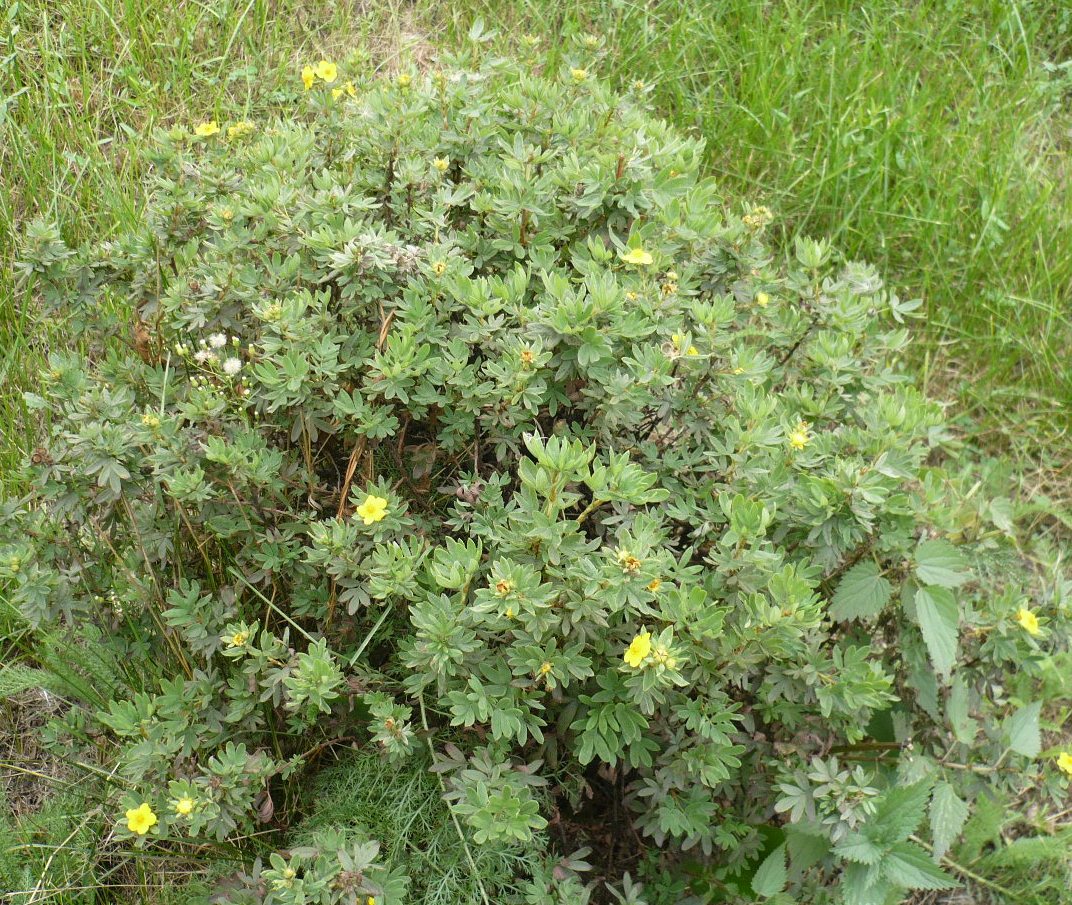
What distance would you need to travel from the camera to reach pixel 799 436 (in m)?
2.11

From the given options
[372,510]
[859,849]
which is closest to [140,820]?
[372,510]

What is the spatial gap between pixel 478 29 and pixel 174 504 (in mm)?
1351

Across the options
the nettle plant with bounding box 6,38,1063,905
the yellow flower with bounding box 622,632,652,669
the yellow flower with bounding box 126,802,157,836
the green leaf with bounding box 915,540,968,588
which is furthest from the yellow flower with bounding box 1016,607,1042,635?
the yellow flower with bounding box 126,802,157,836

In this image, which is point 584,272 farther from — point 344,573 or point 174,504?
point 174,504

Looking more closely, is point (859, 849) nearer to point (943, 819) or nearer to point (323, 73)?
point (943, 819)

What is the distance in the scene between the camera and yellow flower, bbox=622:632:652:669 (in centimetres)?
175

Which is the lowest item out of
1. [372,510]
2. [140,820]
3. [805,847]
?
[140,820]

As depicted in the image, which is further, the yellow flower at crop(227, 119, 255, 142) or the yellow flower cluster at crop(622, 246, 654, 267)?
the yellow flower at crop(227, 119, 255, 142)

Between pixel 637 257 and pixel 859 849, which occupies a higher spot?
pixel 637 257

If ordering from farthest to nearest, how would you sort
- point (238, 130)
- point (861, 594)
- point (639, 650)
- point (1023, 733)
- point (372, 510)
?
1. point (238, 130)
2. point (1023, 733)
3. point (861, 594)
4. point (372, 510)
5. point (639, 650)

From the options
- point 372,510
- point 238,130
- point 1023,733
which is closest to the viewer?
point 372,510

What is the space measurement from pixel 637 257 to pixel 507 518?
2.03 feet

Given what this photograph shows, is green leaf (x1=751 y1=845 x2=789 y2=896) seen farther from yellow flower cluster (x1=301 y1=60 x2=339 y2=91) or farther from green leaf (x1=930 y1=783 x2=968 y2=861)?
yellow flower cluster (x1=301 y1=60 x2=339 y2=91)

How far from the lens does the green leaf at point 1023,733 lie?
2277 mm
